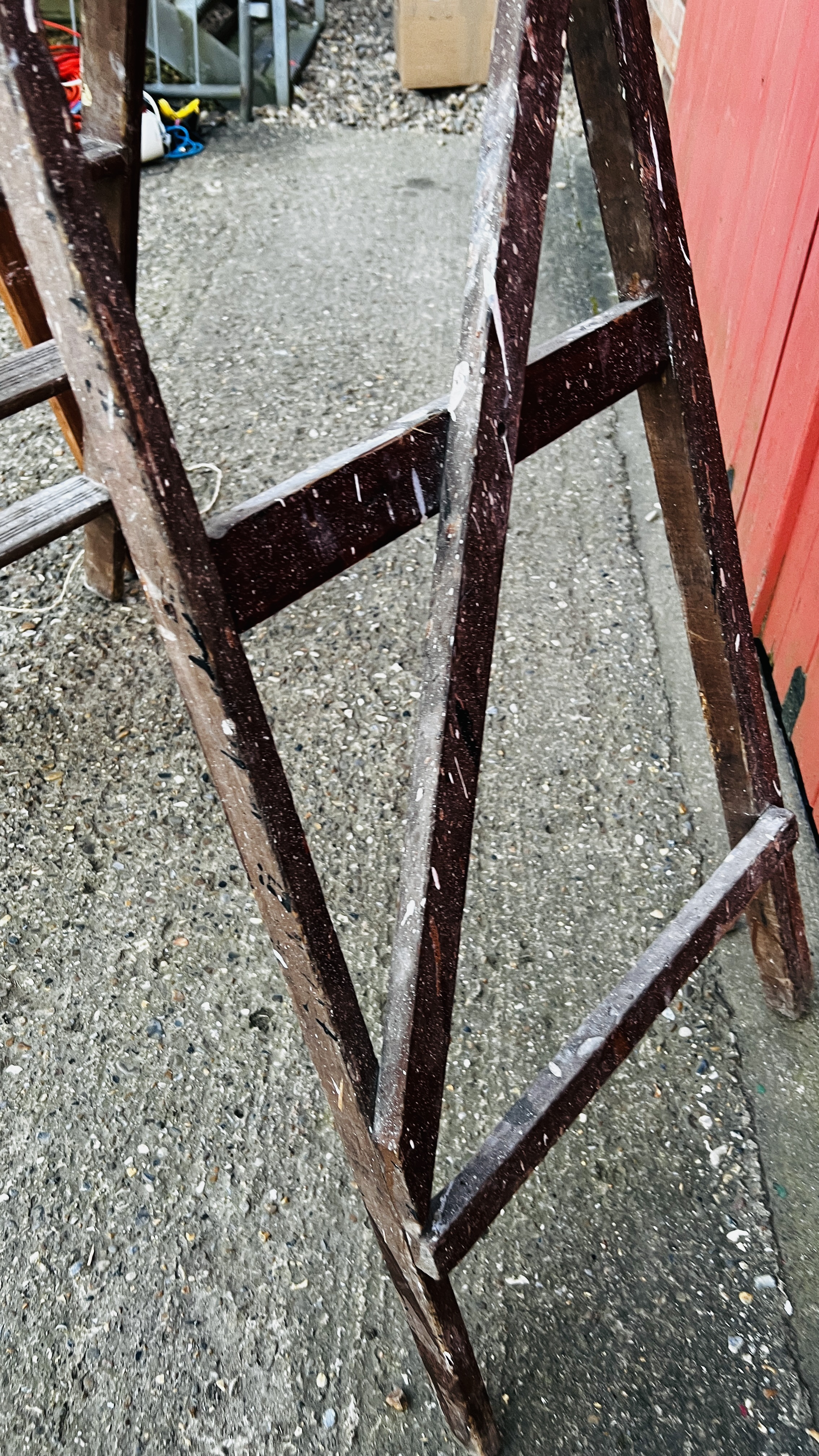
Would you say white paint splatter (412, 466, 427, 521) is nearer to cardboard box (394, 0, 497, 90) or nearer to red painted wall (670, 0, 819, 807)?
red painted wall (670, 0, 819, 807)

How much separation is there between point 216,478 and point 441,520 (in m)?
2.05

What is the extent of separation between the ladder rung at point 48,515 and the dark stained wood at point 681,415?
3.63ft

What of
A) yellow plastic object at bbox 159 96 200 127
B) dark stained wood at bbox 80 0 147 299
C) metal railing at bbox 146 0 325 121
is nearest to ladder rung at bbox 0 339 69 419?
dark stained wood at bbox 80 0 147 299

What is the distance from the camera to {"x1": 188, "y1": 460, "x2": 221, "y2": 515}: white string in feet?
9.13

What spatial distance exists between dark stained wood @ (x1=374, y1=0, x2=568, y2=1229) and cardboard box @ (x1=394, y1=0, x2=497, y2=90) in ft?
15.7

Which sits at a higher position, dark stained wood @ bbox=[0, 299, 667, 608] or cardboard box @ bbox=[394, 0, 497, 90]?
dark stained wood @ bbox=[0, 299, 667, 608]

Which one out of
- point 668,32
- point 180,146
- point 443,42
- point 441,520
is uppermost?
point 441,520

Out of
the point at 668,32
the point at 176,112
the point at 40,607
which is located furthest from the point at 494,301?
the point at 176,112

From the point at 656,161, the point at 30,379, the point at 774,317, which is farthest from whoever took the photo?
the point at 774,317

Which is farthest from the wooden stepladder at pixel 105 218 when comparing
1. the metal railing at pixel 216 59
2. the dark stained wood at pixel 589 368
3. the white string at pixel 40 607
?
the metal railing at pixel 216 59

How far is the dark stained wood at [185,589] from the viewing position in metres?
0.69

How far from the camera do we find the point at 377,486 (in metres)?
0.96

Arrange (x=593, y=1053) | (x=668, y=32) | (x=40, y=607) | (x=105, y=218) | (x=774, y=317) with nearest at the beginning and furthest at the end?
(x=593, y=1053)
(x=105, y=218)
(x=774, y=317)
(x=40, y=607)
(x=668, y=32)

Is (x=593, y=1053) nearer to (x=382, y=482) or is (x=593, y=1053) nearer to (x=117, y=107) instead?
(x=382, y=482)
